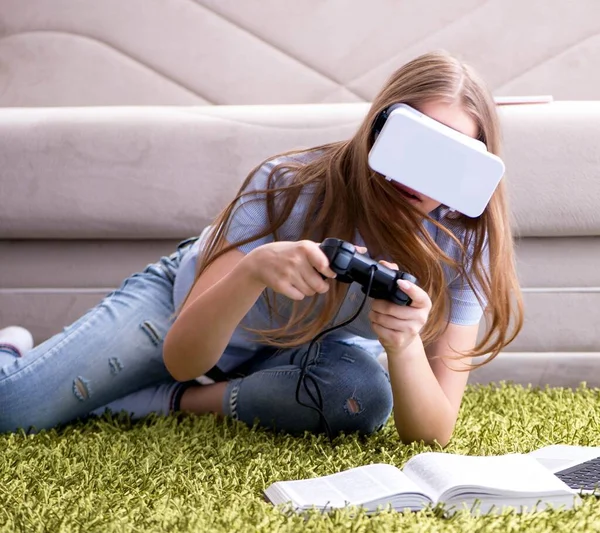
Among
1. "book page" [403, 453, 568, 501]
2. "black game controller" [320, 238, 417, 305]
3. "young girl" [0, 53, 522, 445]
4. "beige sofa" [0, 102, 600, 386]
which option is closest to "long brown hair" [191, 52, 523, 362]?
"young girl" [0, 53, 522, 445]

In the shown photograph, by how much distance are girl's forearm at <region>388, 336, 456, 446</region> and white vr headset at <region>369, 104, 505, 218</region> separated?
7.7 inches

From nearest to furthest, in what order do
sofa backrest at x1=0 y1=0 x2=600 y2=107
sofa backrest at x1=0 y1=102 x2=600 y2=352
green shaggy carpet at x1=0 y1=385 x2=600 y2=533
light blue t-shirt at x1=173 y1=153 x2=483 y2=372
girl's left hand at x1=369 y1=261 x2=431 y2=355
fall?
green shaggy carpet at x1=0 y1=385 x2=600 y2=533 < girl's left hand at x1=369 y1=261 x2=431 y2=355 < light blue t-shirt at x1=173 y1=153 x2=483 y2=372 < sofa backrest at x1=0 y1=102 x2=600 y2=352 < sofa backrest at x1=0 y1=0 x2=600 y2=107

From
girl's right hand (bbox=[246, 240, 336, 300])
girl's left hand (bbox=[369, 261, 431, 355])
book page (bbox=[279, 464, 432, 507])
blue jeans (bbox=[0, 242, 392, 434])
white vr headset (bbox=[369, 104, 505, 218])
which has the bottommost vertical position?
blue jeans (bbox=[0, 242, 392, 434])

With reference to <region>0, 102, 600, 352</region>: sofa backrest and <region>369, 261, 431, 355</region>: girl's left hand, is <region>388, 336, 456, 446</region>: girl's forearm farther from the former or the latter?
<region>0, 102, 600, 352</region>: sofa backrest

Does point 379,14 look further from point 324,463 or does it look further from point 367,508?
point 367,508

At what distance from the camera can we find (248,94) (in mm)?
2053

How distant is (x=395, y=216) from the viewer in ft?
3.06

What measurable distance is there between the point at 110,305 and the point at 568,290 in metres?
0.77

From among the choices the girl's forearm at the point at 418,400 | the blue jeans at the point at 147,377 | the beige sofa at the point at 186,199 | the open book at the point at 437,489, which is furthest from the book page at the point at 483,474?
the beige sofa at the point at 186,199

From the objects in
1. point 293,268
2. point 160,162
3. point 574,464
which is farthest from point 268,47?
point 574,464

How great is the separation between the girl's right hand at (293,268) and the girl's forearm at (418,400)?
18cm

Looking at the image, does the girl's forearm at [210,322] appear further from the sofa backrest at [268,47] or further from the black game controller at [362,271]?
the sofa backrest at [268,47]

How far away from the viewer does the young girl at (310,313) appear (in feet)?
3.04

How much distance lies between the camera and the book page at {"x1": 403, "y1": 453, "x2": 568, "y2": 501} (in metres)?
0.77
